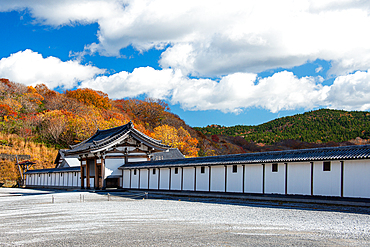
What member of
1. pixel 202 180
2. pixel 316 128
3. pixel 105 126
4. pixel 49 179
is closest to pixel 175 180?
pixel 202 180

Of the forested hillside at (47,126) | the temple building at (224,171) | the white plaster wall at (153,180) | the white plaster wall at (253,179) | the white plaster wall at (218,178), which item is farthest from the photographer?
the forested hillside at (47,126)

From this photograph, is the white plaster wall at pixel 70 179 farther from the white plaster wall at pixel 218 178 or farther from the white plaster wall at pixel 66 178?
the white plaster wall at pixel 218 178

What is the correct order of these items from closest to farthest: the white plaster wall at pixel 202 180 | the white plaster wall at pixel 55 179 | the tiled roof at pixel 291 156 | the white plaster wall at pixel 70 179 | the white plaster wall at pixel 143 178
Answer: the tiled roof at pixel 291 156 → the white plaster wall at pixel 202 180 → the white plaster wall at pixel 143 178 → the white plaster wall at pixel 70 179 → the white plaster wall at pixel 55 179

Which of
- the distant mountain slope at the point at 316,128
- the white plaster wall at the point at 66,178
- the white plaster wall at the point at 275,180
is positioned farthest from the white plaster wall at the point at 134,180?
the distant mountain slope at the point at 316,128

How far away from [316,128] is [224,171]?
81.3 metres

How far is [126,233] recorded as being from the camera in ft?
30.6

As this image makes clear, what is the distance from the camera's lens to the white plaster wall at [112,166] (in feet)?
106

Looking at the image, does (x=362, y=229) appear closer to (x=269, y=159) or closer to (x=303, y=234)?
(x=303, y=234)

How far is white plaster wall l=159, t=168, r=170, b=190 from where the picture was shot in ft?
90.0

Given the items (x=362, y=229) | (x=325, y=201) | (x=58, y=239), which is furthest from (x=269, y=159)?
(x=58, y=239)

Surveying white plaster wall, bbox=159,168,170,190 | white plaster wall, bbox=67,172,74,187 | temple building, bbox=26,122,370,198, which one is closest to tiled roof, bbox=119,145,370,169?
temple building, bbox=26,122,370,198

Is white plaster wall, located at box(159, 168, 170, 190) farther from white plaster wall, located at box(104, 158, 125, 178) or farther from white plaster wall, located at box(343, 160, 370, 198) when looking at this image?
white plaster wall, located at box(343, 160, 370, 198)

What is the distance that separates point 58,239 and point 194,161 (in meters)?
17.0

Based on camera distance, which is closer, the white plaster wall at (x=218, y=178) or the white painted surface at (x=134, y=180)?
the white plaster wall at (x=218, y=178)
